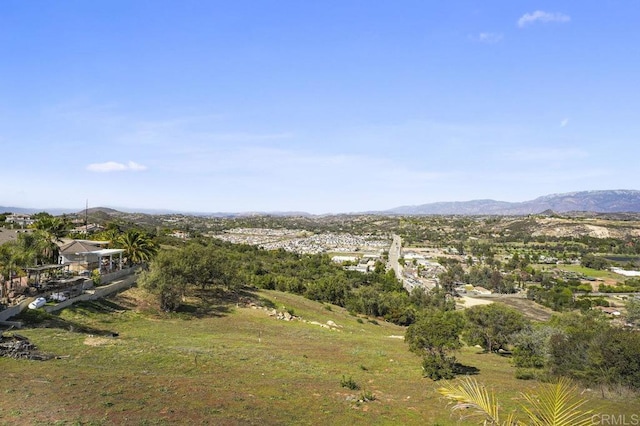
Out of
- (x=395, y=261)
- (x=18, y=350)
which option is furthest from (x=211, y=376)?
(x=395, y=261)

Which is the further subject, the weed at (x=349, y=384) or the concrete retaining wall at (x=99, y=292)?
the concrete retaining wall at (x=99, y=292)

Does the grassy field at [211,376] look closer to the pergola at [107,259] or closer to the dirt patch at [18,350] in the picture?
the dirt patch at [18,350]

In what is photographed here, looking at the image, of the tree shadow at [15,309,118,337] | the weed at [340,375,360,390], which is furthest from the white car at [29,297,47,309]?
the weed at [340,375,360,390]

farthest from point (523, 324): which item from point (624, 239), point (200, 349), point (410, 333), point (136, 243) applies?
point (624, 239)

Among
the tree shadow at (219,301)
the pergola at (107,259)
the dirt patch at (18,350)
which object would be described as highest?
the pergola at (107,259)

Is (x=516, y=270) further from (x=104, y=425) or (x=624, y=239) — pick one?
(x=104, y=425)

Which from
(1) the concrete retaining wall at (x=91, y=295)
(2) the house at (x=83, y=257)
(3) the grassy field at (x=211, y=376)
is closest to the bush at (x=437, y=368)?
(3) the grassy field at (x=211, y=376)
